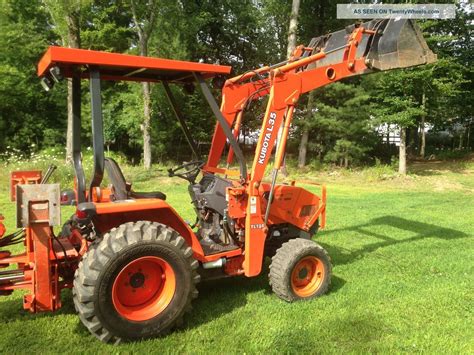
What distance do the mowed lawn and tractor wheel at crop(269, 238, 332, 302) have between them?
0.12 m

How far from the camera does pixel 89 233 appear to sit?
147 inches

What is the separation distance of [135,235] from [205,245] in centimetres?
114

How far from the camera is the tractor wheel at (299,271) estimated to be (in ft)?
14.2

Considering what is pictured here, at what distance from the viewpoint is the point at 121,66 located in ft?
11.8

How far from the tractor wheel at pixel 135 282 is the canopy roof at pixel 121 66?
4.35 ft

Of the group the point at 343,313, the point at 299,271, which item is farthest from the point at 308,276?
the point at 343,313

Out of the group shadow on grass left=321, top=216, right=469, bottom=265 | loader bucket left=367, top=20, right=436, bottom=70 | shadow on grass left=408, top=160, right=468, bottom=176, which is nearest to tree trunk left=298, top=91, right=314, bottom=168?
shadow on grass left=408, top=160, right=468, bottom=176

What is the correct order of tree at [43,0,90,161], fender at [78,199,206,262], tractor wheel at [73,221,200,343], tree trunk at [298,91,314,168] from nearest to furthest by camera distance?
1. tractor wheel at [73,221,200,343]
2. fender at [78,199,206,262]
3. tree at [43,0,90,161]
4. tree trunk at [298,91,314,168]

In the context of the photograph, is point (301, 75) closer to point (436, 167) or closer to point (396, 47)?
point (396, 47)

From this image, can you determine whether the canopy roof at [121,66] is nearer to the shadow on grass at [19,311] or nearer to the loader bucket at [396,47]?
the loader bucket at [396,47]

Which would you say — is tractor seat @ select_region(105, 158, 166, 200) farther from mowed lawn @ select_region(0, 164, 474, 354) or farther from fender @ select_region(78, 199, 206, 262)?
mowed lawn @ select_region(0, 164, 474, 354)

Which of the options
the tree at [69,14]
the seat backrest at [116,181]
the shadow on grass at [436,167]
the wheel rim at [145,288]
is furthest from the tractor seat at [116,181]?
the shadow on grass at [436,167]

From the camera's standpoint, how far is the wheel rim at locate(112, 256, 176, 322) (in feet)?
11.6

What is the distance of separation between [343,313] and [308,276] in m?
0.60
